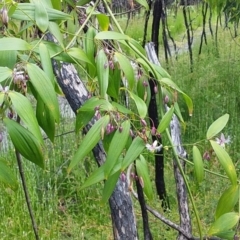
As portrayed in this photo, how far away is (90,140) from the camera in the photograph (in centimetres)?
50

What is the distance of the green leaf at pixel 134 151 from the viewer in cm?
52

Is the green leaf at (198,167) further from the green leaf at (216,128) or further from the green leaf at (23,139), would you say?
the green leaf at (23,139)

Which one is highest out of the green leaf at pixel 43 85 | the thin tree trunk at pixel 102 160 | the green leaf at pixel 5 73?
the green leaf at pixel 5 73

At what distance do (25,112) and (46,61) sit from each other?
74 millimetres

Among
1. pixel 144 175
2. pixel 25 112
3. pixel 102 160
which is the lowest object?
pixel 102 160

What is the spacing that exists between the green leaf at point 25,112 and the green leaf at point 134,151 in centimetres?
12

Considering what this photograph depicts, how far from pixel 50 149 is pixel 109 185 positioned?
202 centimetres

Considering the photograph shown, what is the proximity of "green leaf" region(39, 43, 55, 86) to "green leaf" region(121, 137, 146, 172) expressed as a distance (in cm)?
11

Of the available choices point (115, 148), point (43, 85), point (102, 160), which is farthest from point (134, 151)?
point (102, 160)

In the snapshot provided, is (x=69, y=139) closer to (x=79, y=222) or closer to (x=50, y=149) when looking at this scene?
(x=50, y=149)

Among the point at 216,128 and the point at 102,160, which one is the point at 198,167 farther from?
the point at 102,160

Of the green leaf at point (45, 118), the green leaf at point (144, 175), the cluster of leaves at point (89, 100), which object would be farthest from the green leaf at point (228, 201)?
the green leaf at point (45, 118)

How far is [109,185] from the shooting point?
0.55 meters

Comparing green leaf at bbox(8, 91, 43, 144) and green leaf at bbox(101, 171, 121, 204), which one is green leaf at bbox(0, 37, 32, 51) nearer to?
green leaf at bbox(8, 91, 43, 144)
